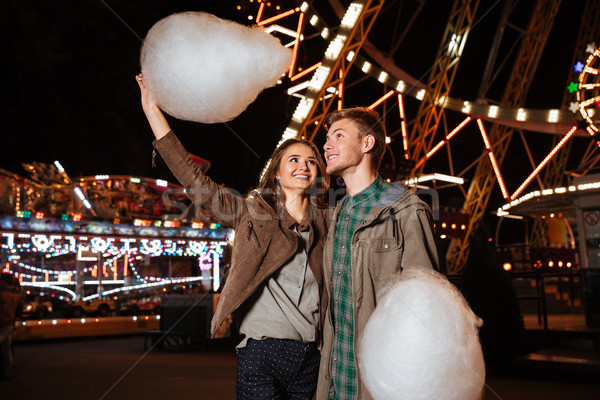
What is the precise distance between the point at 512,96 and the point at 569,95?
227 cm

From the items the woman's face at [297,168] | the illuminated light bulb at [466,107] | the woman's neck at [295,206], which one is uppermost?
the illuminated light bulb at [466,107]

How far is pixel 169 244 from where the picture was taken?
18.5 meters

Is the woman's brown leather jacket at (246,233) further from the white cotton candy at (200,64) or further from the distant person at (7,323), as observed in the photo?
the distant person at (7,323)

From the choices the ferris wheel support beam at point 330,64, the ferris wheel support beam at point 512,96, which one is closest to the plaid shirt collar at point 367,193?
the ferris wheel support beam at point 330,64

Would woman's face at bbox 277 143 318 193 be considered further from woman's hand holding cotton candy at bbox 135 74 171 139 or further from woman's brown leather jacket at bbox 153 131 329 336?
woman's hand holding cotton candy at bbox 135 74 171 139

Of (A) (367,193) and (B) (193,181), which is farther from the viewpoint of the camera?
(B) (193,181)

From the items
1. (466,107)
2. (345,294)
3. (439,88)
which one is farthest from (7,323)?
(466,107)

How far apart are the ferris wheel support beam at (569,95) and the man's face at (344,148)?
59.9ft

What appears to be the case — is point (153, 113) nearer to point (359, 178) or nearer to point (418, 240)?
point (359, 178)

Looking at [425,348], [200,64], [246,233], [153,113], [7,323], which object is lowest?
[7,323]

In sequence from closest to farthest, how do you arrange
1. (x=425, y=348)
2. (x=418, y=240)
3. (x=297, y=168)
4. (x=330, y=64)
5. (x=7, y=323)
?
(x=425, y=348) → (x=418, y=240) → (x=297, y=168) → (x=7, y=323) → (x=330, y=64)

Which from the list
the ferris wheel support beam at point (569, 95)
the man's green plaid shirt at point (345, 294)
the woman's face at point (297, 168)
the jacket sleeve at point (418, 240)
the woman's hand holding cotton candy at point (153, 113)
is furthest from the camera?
the ferris wheel support beam at point (569, 95)

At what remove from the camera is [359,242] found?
234 centimetres

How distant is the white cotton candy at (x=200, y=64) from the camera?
276 centimetres
